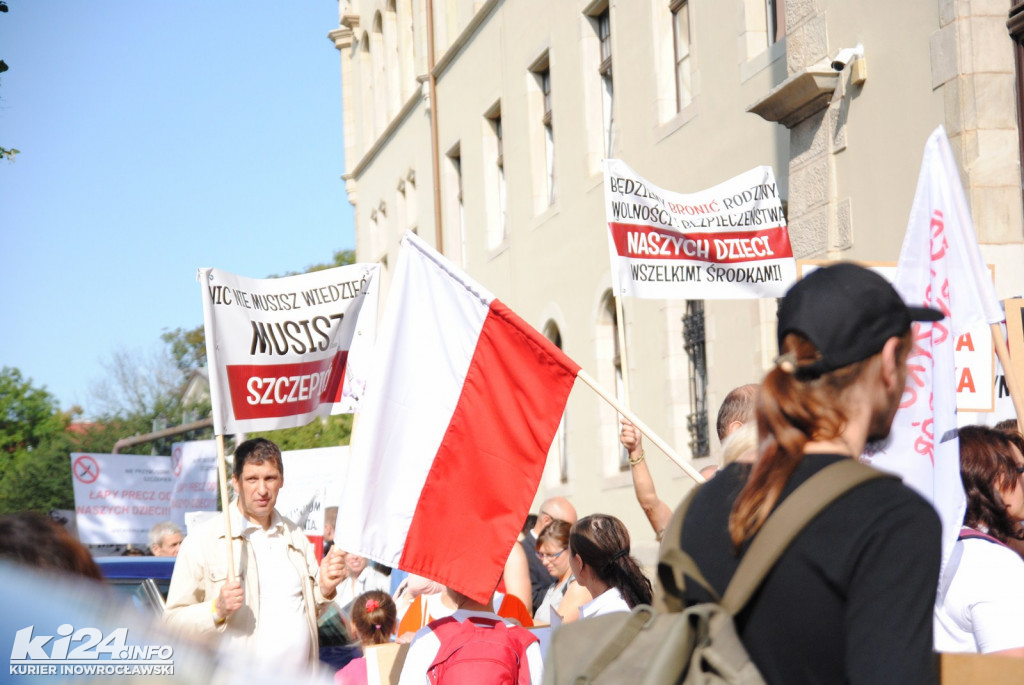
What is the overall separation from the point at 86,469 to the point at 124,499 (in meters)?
0.70

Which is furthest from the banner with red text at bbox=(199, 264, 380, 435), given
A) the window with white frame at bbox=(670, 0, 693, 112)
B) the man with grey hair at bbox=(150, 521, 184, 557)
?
the window with white frame at bbox=(670, 0, 693, 112)

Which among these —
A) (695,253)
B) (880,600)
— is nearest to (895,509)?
(880,600)

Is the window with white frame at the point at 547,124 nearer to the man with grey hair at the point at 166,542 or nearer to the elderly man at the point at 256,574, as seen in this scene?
the man with grey hair at the point at 166,542

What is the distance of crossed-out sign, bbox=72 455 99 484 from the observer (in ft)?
58.0

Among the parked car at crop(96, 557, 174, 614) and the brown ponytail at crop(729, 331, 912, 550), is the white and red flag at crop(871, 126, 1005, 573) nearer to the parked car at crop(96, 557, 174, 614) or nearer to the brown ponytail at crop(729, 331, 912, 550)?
the brown ponytail at crop(729, 331, 912, 550)

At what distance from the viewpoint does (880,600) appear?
6.21 ft

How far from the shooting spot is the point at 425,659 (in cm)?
486

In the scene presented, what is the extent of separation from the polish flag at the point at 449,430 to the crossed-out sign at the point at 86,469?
13.1 m

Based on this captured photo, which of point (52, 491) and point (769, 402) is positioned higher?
point (769, 402)

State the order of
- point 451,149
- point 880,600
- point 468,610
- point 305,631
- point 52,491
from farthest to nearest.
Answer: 1. point 52,491
2. point 451,149
3. point 305,631
4. point 468,610
5. point 880,600

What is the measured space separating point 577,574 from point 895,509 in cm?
337

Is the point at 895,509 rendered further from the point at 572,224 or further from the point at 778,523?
the point at 572,224

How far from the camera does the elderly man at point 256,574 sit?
5695mm

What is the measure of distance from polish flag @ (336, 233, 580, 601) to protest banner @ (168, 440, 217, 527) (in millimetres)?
12492
